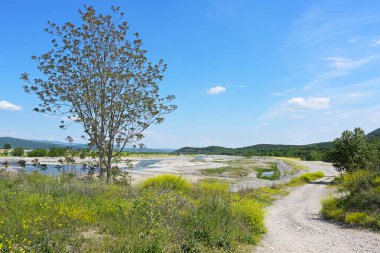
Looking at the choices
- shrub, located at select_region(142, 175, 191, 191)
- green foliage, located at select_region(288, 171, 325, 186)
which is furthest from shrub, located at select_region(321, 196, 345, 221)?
green foliage, located at select_region(288, 171, 325, 186)

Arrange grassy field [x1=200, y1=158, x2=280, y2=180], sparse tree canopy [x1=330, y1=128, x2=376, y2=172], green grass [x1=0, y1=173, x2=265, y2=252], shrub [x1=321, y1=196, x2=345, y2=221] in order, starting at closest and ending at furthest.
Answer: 1. green grass [x1=0, y1=173, x2=265, y2=252]
2. shrub [x1=321, y1=196, x2=345, y2=221]
3. sparse tree canopy [x1=330, y1=128, x2=376, y2=172]
4. grassy field [x1=200, y1=158, x2=280, y2=180]

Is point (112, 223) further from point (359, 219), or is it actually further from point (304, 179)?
point (304, 179)

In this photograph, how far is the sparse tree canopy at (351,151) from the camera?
130ft

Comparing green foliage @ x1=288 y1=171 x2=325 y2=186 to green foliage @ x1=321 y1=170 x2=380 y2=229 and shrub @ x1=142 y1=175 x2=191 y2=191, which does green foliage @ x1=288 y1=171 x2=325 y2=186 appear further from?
shrub @ x1=142 y1=175 x2=191 y2=191

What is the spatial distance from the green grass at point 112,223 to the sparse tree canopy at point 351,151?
32908 millimetres

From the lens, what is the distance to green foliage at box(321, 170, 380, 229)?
1383 cm

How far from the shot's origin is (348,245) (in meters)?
10.7

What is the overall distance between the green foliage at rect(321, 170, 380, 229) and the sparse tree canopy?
23.7m

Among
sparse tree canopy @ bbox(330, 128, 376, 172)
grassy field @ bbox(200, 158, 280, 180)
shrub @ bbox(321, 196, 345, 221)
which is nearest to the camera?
shrub @ bbox(321, 196, 345, 221)

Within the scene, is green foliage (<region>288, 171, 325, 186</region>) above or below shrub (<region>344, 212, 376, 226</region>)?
below

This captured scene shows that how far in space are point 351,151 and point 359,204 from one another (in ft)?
91.5

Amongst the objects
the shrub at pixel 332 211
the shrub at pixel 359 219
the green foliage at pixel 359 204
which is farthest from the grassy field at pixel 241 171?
the shrub at pixel 359 219

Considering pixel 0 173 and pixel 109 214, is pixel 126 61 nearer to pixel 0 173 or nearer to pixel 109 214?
pixel 0 173

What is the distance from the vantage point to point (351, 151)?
40625 mm
